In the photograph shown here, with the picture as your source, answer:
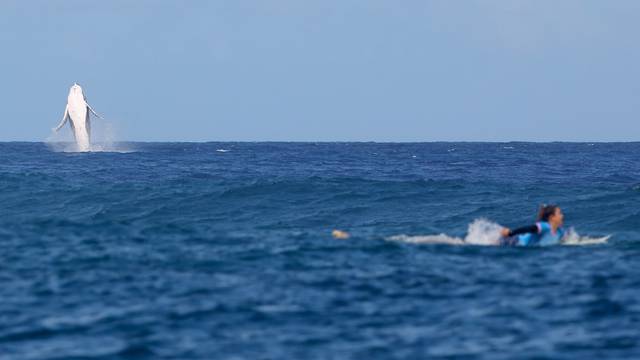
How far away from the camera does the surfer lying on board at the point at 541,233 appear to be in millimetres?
20469

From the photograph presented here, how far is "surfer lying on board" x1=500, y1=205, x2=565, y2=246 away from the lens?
67.2ft

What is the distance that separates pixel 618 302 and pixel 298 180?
30541 mm

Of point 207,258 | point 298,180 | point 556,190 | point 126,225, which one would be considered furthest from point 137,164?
point 207,258

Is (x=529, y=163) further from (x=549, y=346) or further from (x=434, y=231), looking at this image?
(x=549, y=346)

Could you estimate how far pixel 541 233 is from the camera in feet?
67.6

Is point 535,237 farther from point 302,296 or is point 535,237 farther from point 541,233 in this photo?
point 302,296

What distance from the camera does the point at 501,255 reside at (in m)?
19.1

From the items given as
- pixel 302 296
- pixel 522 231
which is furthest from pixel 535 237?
pixel 302 296
